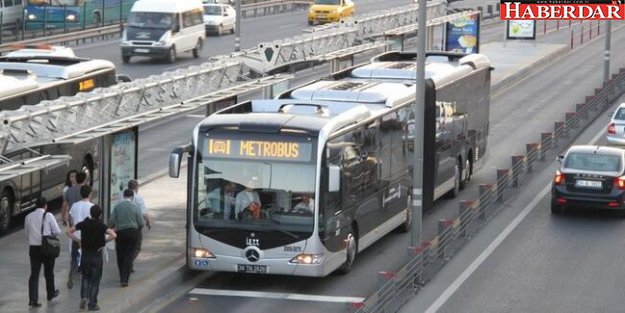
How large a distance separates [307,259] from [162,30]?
A: 38.8m

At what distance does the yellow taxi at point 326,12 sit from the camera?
80.7m

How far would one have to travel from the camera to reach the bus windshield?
23.4 metres

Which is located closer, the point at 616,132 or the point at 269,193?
the point at 269,193

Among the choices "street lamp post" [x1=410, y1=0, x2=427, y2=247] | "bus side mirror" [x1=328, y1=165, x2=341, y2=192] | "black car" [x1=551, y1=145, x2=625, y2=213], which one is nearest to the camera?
"bus side mirror" [x1=328, y1=165, x2=341, y2=192]

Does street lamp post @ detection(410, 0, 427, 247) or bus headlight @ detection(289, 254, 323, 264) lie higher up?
street lamp post @ detection(410, 0, 427, 247)

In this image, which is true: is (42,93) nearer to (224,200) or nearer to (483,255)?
(224,200)

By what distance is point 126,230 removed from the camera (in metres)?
22.8

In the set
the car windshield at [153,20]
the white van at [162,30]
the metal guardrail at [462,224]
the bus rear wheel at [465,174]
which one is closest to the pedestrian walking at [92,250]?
the metal guardrail at [462,224]

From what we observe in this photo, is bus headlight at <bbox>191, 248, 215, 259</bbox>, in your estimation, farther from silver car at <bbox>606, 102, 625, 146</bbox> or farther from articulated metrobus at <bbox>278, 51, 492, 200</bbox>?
silver car at <bbox>606, 102, 625, 146</bbox>

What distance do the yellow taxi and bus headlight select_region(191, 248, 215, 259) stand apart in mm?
56729

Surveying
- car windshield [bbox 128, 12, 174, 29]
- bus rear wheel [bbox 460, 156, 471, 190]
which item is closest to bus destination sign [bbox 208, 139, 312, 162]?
bus rear wheel [bbox 460, 156, 471, 190]

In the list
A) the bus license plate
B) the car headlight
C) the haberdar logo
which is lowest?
→ the bus license plate

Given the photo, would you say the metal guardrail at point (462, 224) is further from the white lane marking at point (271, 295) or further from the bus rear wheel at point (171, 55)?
the bus rear wheel at point (171, 55)

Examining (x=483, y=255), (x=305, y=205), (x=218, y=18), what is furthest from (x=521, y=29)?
(x=305, y=205)
